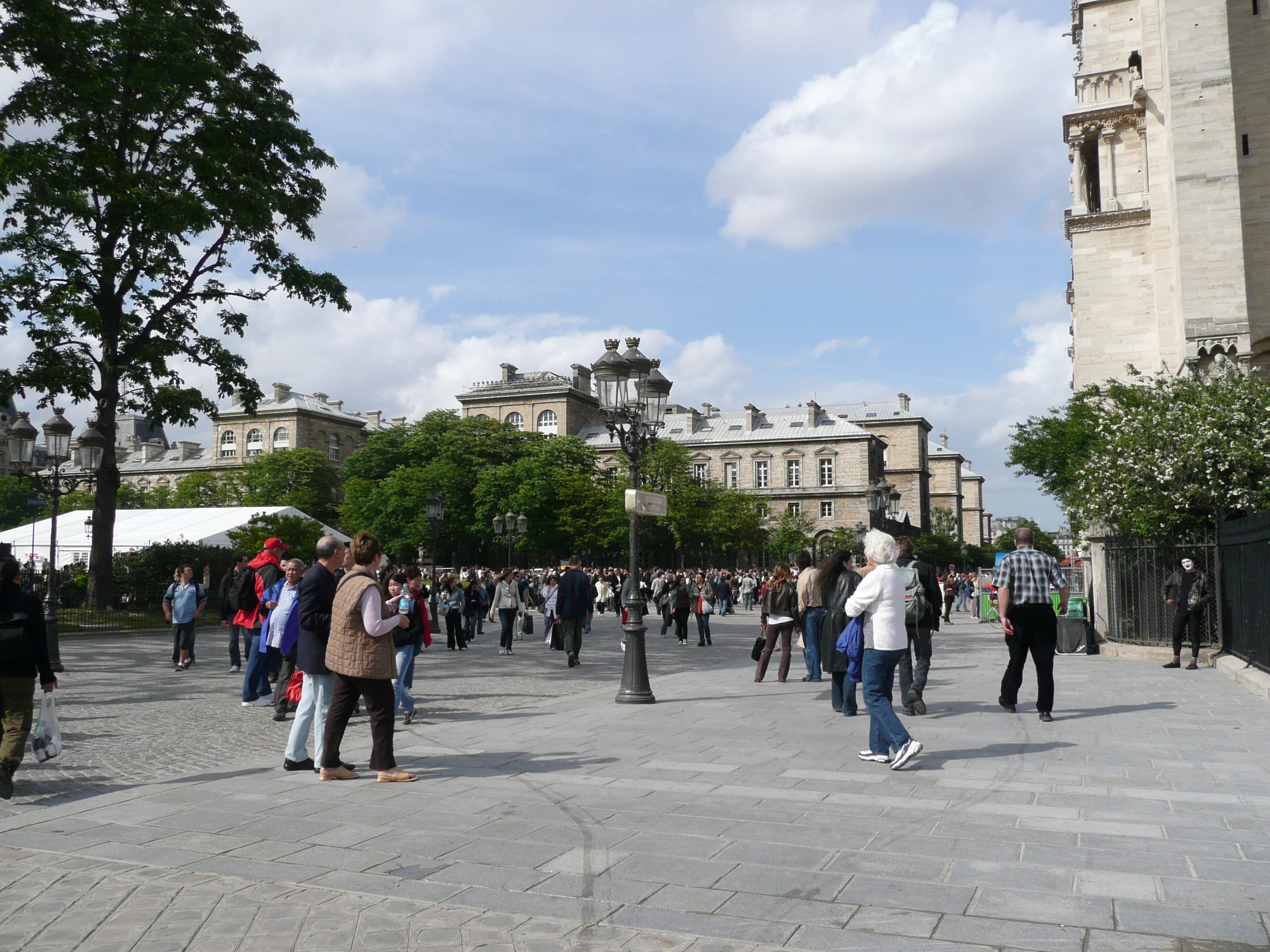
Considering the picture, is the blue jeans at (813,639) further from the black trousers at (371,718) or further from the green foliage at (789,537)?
the green foliage at (789,537)

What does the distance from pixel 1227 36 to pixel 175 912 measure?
30.5 metres

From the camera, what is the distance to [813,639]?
12.5 m

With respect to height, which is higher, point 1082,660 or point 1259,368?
point 1259,368

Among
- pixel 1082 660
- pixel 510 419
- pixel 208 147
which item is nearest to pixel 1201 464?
pixel 1082 660

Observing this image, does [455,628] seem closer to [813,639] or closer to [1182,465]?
[813,639]

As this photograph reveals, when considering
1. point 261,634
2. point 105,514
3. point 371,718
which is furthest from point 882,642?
point 105,514

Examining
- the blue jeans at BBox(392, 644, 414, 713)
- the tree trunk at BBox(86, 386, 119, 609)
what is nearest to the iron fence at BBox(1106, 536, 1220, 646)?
the blue jeans at BBox(392, 644, 414, 713)

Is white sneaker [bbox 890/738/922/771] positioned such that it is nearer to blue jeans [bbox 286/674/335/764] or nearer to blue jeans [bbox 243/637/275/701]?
blue jeans [bbox 286/674/335/764]

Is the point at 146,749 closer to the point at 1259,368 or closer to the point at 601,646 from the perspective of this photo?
the point at 601,646

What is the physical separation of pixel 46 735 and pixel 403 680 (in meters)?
3.58

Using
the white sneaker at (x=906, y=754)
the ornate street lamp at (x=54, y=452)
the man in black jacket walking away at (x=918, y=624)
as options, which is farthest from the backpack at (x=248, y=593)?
the white sneaker at (x=906, y=754)

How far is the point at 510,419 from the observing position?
3088 inches

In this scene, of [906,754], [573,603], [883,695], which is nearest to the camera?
[906,754]

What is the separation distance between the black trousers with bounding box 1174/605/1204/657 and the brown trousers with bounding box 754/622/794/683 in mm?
5788
